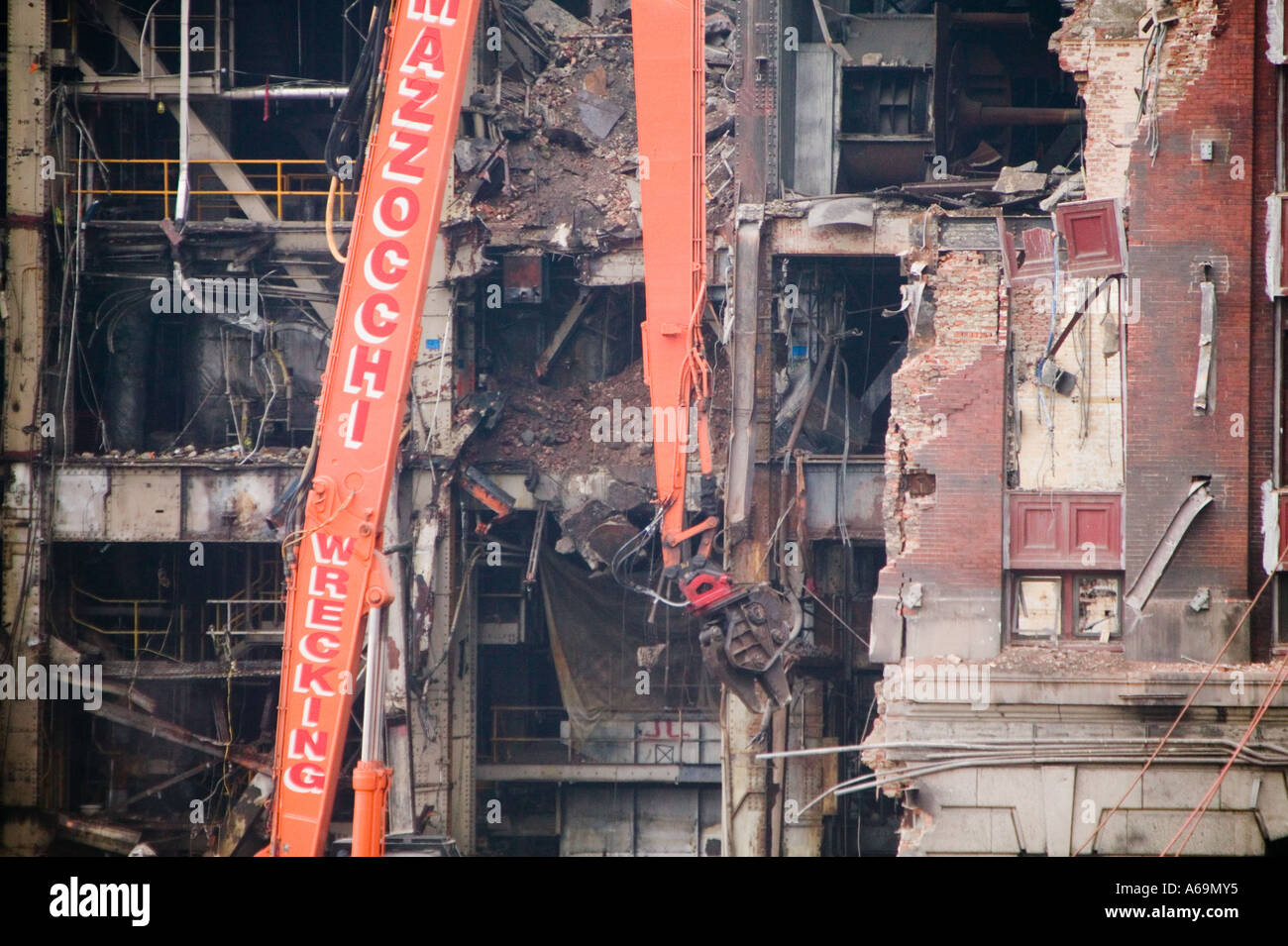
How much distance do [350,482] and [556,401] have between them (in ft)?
20.0

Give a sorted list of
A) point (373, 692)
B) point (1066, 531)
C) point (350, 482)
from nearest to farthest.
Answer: point (373, 692) < point (350, 482) < point (1066, 531)

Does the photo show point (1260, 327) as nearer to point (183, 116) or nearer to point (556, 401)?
point (556, 401)

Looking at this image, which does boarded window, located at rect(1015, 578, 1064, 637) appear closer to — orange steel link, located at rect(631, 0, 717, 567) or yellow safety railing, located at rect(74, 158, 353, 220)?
orange steel link, located at rect(631, 0, 717, 567)

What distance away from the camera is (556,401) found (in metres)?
19.2

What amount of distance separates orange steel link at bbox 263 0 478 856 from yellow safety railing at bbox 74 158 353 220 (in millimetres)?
4548

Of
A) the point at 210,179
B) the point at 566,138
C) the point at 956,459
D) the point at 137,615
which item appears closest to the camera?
the point at 956,459

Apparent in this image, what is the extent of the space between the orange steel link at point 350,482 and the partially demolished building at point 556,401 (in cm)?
366

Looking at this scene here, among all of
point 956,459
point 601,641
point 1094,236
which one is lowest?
point 601,641

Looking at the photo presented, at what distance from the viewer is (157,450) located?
19078 millimetres

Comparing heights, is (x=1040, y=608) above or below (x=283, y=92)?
below

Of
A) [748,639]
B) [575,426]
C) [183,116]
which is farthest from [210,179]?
[748,639]

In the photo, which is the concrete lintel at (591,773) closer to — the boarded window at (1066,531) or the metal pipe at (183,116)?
the boarded window at (1066,531)
